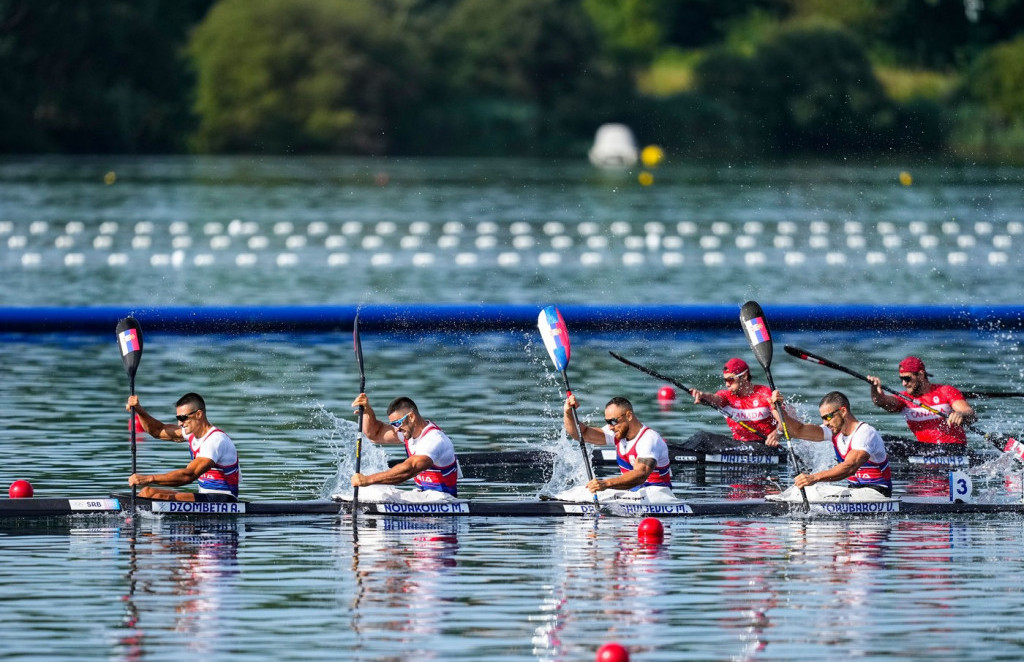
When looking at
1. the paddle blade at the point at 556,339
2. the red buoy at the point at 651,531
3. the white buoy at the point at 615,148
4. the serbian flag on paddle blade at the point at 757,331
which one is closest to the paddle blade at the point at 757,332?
the serbian flag on paddle blade at the point at 757,331

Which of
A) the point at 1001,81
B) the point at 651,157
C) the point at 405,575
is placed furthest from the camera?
the point at 1001,81

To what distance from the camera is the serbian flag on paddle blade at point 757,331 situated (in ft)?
66.5

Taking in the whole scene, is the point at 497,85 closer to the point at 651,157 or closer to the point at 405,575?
the point at 651,157

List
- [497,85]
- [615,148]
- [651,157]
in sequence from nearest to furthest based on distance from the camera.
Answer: [615,148]
[651,157]
[497,85]

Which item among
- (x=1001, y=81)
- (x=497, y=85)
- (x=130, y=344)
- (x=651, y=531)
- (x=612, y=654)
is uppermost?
(x=497, y=85)

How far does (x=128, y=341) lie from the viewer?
62.9 ft

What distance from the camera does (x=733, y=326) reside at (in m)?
32.2

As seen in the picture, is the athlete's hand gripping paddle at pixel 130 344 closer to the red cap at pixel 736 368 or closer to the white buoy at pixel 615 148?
the red cap at pixel 736 368

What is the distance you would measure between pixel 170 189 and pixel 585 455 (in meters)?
49.8

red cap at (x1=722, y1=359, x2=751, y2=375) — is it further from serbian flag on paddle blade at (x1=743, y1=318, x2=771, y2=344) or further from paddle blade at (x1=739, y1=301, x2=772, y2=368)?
serbian flag on paddle blade at (x1=743, y1=318, x2=771, y2=344)

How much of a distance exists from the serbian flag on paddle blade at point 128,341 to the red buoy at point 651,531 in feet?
17.4

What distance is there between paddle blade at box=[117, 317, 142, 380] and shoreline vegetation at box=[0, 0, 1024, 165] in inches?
2471

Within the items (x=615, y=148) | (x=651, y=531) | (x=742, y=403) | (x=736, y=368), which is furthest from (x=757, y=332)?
(x=615, y=148)

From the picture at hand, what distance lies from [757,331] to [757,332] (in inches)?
0.7
